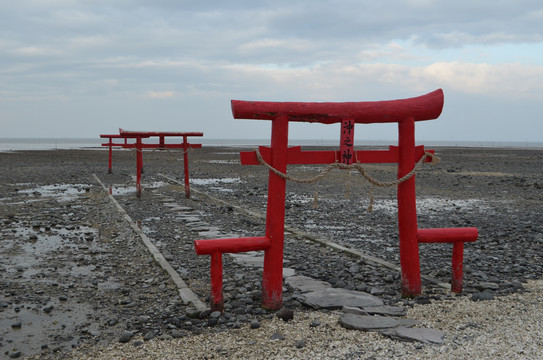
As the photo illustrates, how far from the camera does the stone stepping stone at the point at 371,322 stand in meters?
4.93

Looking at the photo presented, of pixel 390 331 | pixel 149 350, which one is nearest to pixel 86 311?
pixel 149 350

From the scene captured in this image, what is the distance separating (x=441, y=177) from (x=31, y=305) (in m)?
22.2

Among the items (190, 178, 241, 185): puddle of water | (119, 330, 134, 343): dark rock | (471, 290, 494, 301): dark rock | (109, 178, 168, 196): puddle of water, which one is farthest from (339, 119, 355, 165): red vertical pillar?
(190, 178, 241, 185): puddle of water

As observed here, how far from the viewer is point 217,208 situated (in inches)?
557

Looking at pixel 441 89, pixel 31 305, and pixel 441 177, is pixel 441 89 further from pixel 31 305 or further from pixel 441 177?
pixel 441 177

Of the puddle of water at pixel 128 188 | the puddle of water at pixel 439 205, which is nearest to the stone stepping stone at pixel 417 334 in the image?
the puddle of water at pixel 439 205

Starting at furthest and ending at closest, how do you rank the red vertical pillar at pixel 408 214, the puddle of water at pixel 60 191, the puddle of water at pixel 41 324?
the puddle of water at pixel 60 191, the red vertical pillar at pixel 408 214, the puddle of water at pixel 41 324

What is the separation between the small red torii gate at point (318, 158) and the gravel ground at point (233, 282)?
1.49ft

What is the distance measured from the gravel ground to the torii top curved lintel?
126 cm

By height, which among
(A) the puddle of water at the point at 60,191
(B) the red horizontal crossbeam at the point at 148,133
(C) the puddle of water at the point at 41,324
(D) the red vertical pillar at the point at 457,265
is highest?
(B) the red horizontal crossbeam at the point at 148,133

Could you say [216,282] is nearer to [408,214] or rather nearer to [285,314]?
[285,314]

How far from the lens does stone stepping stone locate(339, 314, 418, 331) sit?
493 cm

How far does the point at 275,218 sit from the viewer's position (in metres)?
5.52

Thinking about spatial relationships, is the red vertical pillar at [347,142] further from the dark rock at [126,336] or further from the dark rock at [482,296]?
the dark rock at [126,336]
